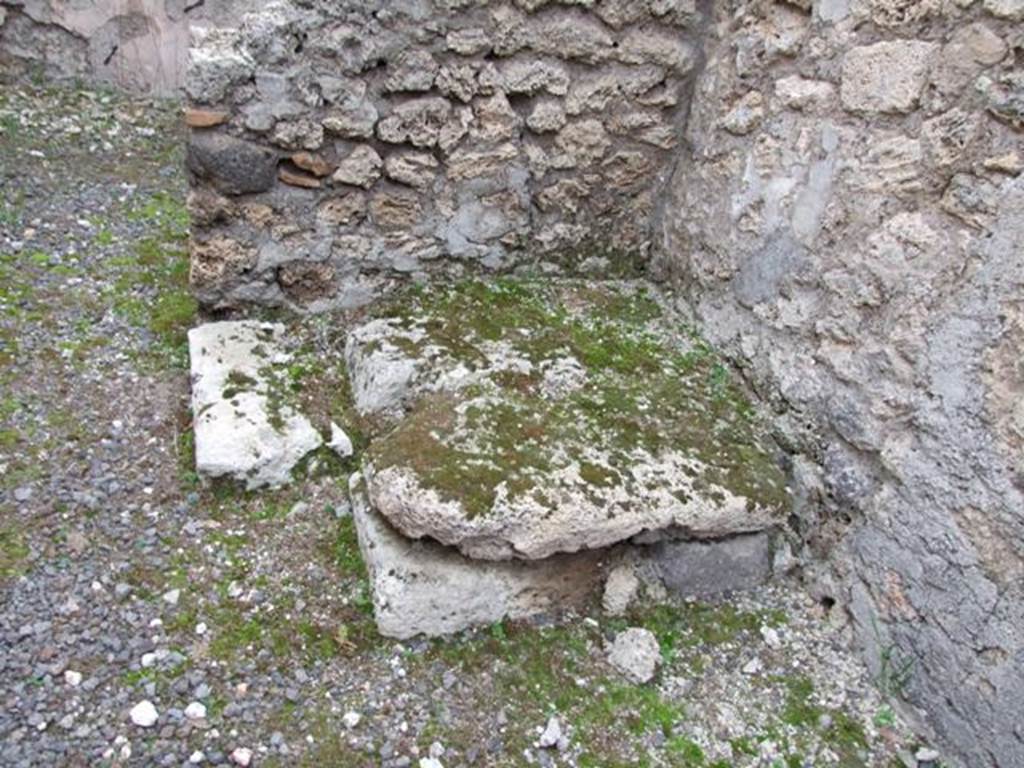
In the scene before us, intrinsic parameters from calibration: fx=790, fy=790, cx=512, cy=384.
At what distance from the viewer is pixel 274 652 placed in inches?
78.1

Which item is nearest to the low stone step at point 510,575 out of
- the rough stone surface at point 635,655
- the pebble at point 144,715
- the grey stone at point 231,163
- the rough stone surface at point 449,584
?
the rough stone surface at point 449,584

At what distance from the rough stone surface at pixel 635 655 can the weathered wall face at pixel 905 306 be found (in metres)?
0.58

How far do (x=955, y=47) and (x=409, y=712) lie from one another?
2.06 metres

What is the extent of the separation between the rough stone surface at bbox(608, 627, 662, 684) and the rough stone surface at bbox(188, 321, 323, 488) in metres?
1.08

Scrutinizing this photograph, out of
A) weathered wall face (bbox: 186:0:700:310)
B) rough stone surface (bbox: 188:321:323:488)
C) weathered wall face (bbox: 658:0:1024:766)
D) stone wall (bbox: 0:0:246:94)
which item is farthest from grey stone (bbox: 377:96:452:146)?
stone wall (bbox: 0:0:246:94)

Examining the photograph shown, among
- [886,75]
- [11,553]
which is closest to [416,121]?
[886,75]

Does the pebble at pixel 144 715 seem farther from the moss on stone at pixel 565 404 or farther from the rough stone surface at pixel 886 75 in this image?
the rough stone surface at pixel 886 75

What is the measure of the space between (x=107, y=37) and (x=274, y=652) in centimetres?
426

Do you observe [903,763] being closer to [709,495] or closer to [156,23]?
[709,495]

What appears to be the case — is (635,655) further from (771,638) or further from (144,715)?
(144,715)

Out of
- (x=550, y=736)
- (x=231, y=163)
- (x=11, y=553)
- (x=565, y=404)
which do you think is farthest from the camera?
(x=231, y=163)

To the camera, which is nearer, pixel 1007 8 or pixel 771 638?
pixel 1007 8

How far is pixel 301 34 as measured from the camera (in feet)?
8.30


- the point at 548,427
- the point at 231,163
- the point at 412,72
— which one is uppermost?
the point at 412,72
